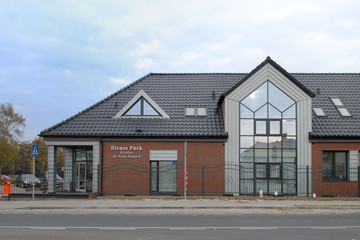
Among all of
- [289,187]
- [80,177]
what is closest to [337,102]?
[289,187]

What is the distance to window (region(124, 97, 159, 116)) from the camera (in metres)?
24.3

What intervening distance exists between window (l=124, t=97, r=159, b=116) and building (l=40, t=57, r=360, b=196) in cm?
47

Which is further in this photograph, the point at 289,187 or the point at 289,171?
the point at 289,171

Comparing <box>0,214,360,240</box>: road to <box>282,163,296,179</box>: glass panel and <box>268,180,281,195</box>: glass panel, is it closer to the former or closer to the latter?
<box>268,180,281,195</box>: glass panel

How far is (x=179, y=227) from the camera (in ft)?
37.4

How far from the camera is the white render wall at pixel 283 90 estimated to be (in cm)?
2291

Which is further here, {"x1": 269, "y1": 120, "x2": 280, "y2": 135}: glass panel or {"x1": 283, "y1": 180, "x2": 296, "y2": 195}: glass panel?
{"x1": 269, "y1": 120, "x2": 280, "y2": 135}: glass panel

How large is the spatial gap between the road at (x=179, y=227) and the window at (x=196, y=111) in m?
10.6

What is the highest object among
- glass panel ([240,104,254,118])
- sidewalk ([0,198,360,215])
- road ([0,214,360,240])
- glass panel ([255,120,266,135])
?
glass panel ([240,104,254,118])

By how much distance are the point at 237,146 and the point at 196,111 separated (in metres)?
3.51

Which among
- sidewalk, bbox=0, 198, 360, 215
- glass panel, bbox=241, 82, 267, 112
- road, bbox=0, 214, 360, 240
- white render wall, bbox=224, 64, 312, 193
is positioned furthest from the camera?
glass panel, bbox=241, 82, 267, 112

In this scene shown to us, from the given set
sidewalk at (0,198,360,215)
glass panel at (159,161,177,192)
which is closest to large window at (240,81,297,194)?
glass panel at (159,161,177,192)

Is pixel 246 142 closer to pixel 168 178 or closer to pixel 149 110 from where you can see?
pixel 168 178

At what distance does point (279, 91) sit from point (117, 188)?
10.8 meters
